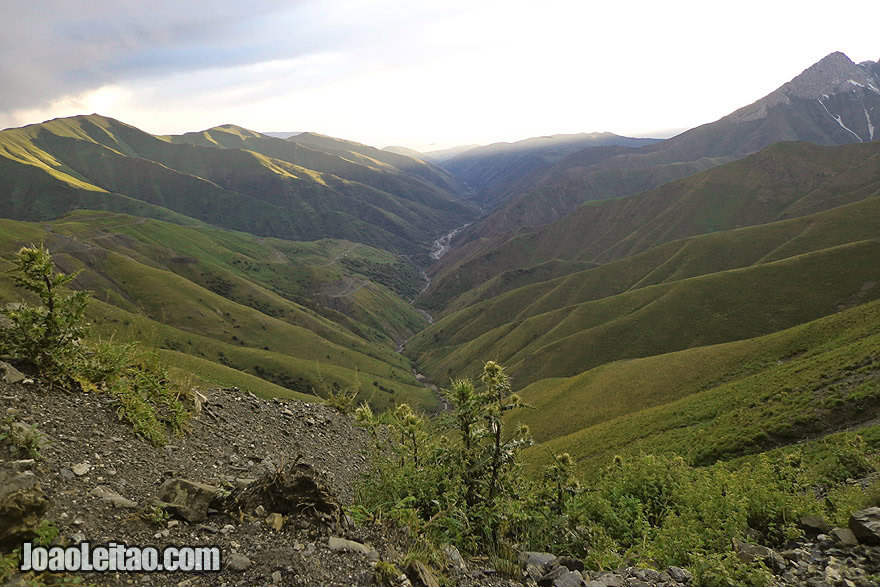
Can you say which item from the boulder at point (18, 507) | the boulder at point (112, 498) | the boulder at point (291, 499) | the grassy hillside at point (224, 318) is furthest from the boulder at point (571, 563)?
the grassy hillside at point (224, 318)

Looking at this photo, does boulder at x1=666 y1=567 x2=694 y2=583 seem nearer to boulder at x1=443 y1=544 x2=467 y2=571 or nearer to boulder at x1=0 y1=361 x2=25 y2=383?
boulder at x1=443 y1=544 x2=467 y2=571

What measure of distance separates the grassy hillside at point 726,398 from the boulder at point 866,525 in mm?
6492

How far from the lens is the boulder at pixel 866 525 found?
7.46 m

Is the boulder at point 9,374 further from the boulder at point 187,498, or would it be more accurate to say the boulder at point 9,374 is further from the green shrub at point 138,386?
the boulder at point 187,498

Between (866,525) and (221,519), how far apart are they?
1077 centimetres

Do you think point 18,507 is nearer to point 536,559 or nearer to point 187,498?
point 187,498

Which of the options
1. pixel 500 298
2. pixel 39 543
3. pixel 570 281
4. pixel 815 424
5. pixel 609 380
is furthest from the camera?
pixel 500 298

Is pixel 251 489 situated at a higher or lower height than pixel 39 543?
lower

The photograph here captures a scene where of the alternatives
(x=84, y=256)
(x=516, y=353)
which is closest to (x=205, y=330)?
(x=84, y=256)

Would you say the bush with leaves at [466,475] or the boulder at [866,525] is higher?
the bush with leaves at [466,475]

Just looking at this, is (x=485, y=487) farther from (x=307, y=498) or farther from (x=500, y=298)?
(x=500, y=298)

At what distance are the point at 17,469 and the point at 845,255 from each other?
128 meters

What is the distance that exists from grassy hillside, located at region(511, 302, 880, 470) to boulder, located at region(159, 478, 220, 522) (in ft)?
30.7

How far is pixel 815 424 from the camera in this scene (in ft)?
86.8
